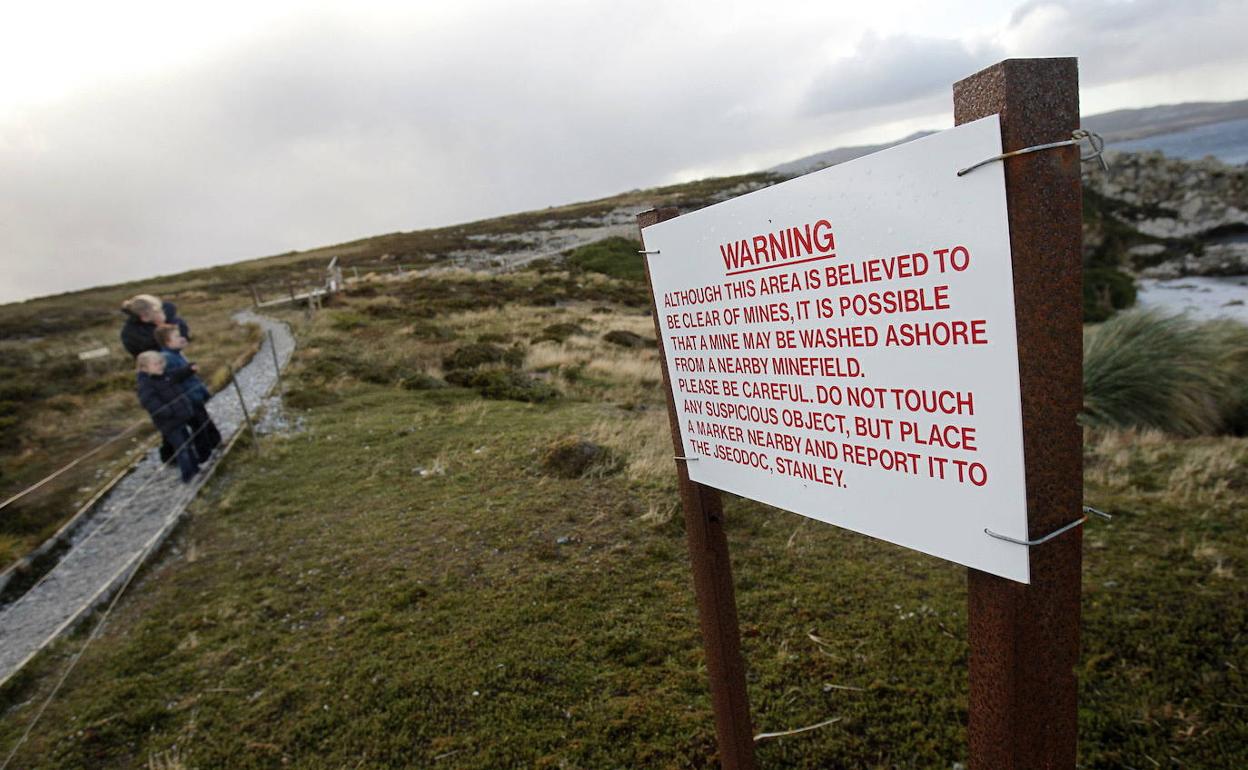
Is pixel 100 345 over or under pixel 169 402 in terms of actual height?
over

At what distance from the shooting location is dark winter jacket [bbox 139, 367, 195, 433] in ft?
27.0

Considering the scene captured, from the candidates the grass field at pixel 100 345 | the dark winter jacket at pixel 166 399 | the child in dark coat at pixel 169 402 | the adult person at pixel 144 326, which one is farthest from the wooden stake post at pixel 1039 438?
the adult person at pixel 144 326

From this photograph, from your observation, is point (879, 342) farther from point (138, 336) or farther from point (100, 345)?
point (100, 345)

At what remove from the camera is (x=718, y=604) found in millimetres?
2844

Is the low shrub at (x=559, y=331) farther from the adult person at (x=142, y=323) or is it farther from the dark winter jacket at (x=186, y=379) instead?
the adult person at (x=142, y=323)

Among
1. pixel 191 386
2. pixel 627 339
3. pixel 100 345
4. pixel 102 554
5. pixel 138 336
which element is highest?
pixel 138 336

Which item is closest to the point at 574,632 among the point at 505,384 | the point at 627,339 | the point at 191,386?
the point at 191,386

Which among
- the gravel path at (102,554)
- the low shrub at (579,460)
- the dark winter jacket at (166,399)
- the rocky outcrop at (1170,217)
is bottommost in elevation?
the rocky outcrop at (1170,217)

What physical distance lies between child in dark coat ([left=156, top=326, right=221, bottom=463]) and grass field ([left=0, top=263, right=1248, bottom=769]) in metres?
1.39

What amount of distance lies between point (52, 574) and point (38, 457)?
5346 mm

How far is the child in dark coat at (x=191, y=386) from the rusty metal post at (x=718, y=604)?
7.76m

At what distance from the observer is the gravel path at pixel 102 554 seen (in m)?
5.40

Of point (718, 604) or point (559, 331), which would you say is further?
point (559, 331)

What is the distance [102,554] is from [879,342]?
8.00 meters
